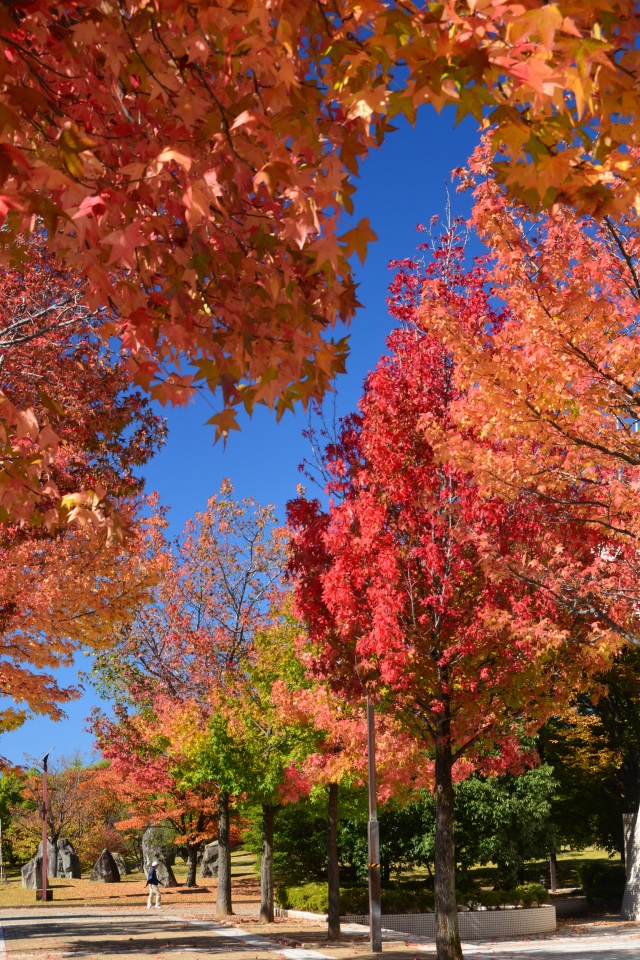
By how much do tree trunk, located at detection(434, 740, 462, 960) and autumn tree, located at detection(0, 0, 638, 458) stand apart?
1202 centimetres

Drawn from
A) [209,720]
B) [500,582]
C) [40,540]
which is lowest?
[209,720]

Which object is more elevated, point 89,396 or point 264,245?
point 89,396

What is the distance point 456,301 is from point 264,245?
10.9 metres

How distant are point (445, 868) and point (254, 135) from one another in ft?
45.7

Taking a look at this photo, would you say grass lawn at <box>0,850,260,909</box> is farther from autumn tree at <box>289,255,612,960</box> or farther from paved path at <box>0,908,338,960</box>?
autumn tree at <box>289,255,612,960</box>

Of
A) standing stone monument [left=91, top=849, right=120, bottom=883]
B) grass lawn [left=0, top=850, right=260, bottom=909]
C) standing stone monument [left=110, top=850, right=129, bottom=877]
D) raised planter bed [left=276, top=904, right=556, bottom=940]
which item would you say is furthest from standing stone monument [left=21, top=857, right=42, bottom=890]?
raised planter bed [left=276, top=904, right=556, bottom=940]

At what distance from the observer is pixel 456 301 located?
1491 cm

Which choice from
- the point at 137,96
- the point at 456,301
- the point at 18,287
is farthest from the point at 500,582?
the point at 137,96

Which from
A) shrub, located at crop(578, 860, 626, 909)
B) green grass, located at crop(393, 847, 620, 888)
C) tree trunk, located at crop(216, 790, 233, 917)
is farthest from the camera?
green grass, located at crop(393, 847, 620, 888)

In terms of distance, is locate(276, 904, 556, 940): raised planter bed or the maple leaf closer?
the maple leaf

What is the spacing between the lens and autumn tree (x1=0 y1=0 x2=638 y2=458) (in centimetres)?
356

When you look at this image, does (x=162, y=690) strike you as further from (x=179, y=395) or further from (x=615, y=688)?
(x=179, y=395)

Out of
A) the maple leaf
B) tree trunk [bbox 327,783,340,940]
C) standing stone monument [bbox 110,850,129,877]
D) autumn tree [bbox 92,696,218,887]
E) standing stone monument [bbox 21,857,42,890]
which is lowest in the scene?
standing stone monument [bbox 110,850,129,877]

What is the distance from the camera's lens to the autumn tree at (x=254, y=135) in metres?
3.56
